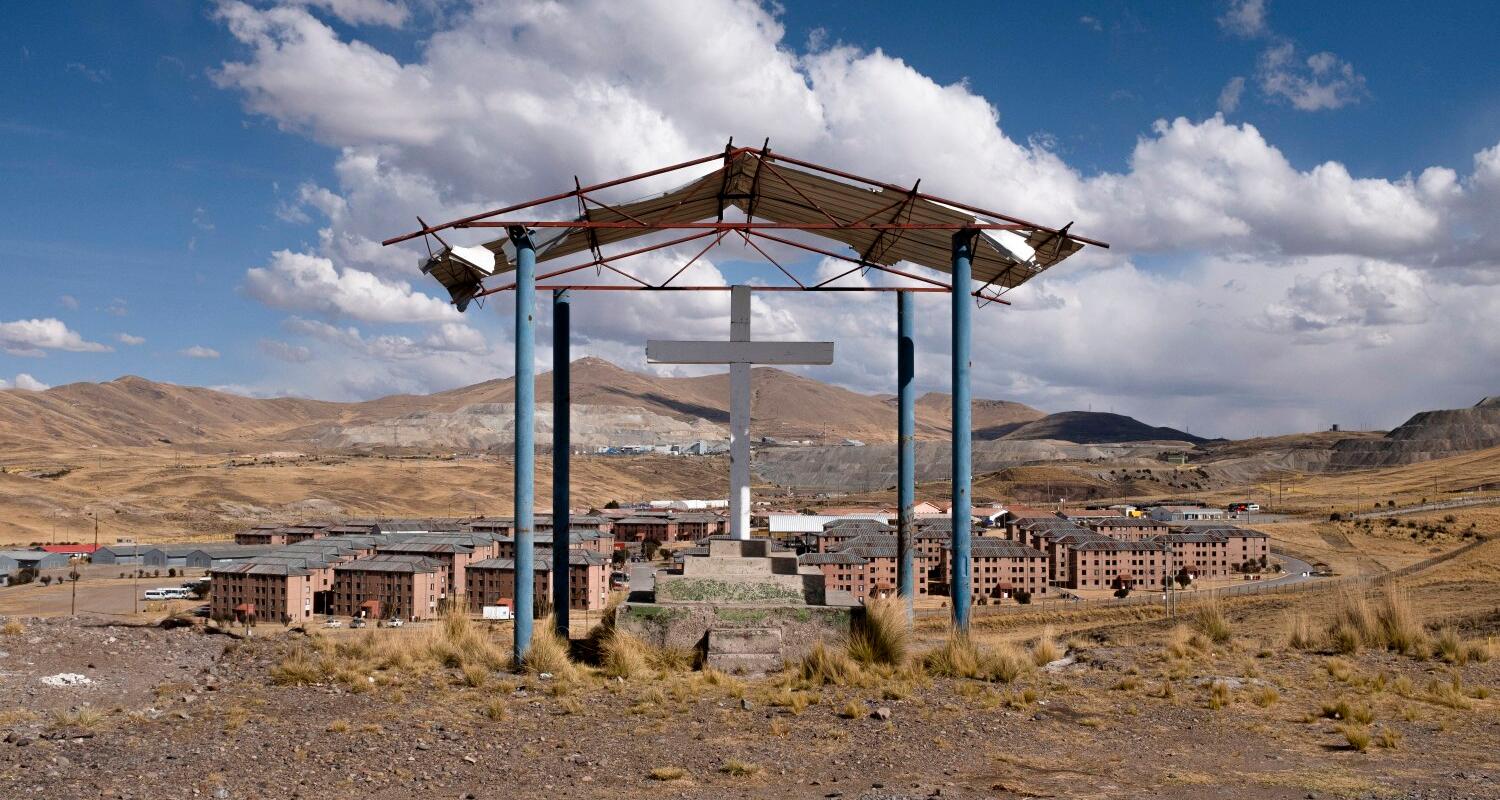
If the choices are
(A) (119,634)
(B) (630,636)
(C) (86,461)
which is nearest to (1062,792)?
(B) (630,636)

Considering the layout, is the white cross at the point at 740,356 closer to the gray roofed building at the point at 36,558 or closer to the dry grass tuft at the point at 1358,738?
the dry grass tuft at the point at 1358,738

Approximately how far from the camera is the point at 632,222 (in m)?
13.7

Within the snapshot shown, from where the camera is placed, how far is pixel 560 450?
564 inches

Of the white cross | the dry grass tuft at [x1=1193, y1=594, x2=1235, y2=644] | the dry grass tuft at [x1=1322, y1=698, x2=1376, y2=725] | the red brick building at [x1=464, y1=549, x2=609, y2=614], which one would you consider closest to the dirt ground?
the dry grass tuft at [x1=1322, y1=698, x2=1376, y2=725]

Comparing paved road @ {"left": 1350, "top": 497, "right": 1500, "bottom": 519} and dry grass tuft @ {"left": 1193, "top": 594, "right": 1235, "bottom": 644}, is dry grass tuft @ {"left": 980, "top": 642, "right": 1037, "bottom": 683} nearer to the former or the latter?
dry grass tuft @ {"left": 1193, "top": 594, "right": 1235, "bottom": 644}

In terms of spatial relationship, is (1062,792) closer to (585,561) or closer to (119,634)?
(119,634)

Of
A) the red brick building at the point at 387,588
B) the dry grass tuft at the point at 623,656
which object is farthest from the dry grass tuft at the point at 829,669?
the red brick building at the point at 387,588

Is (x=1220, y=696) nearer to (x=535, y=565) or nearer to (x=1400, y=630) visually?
(x=1400, y=630)

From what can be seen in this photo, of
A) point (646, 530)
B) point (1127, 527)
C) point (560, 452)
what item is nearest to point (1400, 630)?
point (560, 452)

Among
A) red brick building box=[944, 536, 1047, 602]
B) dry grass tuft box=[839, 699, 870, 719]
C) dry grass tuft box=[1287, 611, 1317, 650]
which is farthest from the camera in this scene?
red brick building box=[944, 536, 1047, 602]

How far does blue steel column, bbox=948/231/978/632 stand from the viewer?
43.4ft

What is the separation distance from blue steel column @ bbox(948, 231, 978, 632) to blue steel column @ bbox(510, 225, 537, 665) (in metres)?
4.96

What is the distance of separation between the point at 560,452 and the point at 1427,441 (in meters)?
193

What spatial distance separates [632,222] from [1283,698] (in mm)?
8772
